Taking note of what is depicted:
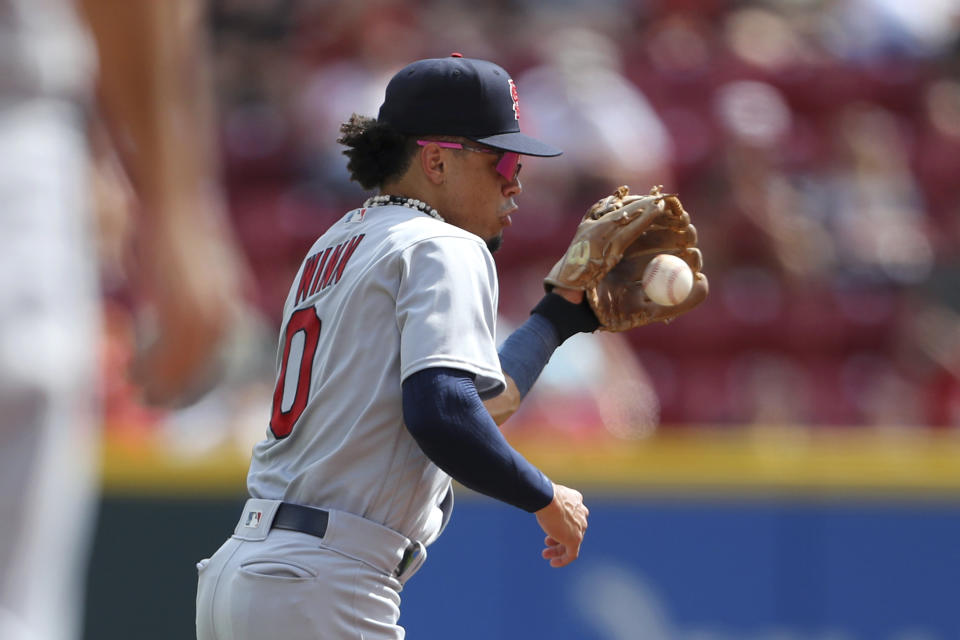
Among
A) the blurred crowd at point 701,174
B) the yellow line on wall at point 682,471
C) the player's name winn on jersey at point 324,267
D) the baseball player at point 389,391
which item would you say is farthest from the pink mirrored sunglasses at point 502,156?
the blurred crowd at point 701,174

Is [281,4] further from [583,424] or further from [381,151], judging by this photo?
[381,151]

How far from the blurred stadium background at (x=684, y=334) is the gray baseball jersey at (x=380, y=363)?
6.54ft

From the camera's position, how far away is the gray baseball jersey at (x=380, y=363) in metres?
2.09

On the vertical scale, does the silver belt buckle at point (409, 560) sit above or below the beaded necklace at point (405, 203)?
below

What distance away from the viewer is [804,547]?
4.92 m

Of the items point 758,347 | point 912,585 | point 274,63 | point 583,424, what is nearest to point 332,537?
point 912,585

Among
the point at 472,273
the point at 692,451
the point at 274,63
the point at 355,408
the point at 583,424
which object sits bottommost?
the point at 583,424

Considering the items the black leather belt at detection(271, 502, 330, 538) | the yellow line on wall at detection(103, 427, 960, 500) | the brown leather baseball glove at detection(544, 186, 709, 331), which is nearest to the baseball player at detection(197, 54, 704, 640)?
the black leather belt at detection(271, 502, 330, 538)

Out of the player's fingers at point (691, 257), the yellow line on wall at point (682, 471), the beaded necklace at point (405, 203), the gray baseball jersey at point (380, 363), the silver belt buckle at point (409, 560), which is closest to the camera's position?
the gray baseball jersey at point (380, 363)

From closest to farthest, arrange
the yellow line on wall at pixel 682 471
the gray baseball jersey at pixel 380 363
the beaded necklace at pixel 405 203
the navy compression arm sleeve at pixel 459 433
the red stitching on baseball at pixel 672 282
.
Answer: the navy compression arm sleeve at pixel 459 433
the gray baseball jersey at pixel 380 363
the beaded necklace at pixel 405 203
the red stitching on baseball at pixel 672 282
the yellow line on wall at pixel 682 471

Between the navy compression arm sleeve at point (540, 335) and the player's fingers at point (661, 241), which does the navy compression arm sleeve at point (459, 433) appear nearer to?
the navy compression arm sleeve at point (540, 335)

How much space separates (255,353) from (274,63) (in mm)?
2846

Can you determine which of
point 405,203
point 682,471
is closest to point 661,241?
point 405,203

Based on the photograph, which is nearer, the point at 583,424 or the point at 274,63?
the point at 583,424
